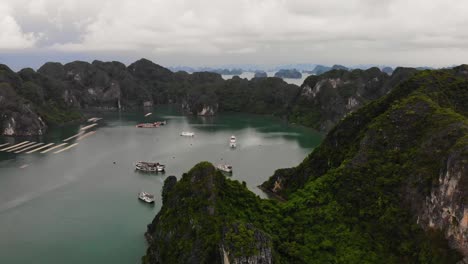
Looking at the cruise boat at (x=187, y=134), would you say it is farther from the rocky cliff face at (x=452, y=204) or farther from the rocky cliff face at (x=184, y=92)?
the rocky cliff face at (x=452, y=204)

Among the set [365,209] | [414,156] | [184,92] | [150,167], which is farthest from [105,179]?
[184,92]

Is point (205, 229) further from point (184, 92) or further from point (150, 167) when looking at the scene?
point (184, 92)

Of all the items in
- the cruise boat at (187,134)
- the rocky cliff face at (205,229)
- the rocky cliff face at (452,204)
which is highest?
the rocky cliff face at (452,204)

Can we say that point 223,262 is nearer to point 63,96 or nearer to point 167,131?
point 167,131


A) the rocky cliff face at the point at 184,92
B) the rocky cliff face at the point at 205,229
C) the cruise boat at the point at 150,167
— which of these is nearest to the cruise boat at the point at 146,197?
the cruise boat at the point at 150,167

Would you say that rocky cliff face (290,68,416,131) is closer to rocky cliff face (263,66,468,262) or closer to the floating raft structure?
the floating raft structure

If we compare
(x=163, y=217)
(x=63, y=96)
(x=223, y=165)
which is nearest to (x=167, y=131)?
(x=223, y=165)
